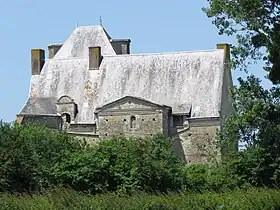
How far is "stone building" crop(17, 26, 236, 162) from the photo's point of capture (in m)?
67.2

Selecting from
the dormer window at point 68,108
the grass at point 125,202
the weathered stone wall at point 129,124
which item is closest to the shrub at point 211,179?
the grass at point 125,202

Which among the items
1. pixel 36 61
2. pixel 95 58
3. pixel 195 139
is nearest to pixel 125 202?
pixel 195 139

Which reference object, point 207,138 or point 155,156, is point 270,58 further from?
point 207,138

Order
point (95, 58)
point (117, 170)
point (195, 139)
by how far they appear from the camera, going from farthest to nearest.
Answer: point (95, 58), point (195, 139), point (117, 170)

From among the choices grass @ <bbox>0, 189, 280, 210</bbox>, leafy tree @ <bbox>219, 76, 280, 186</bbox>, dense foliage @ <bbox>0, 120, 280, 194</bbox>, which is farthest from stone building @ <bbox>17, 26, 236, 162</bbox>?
grass @ <bbox>0, 189, 280, 210</bbox>

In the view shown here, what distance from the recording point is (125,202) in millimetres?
21500

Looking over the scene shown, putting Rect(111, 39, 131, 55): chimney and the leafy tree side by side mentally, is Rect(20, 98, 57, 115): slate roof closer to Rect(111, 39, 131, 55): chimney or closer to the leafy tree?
Rect(111, 39, 131, 55): chimney

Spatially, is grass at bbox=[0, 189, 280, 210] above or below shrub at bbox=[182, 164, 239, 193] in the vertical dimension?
above

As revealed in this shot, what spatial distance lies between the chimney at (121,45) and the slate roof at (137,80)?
147 cm

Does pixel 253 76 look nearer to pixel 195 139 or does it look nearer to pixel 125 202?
pixel 125 202

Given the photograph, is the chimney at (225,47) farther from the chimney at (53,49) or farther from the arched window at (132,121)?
the chimney at (53,49)

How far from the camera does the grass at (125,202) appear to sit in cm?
1998

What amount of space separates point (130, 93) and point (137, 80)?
1438mm

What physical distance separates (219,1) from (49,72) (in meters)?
43.3
